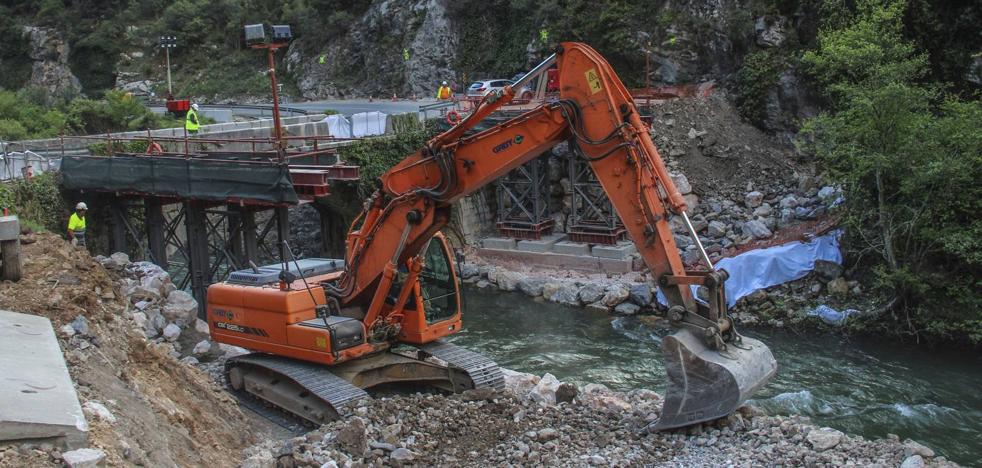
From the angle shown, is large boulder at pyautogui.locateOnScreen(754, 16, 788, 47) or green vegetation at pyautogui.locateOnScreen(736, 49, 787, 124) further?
large boulder at pyautogui.locateOnScreen(754, 16, 788, 47)

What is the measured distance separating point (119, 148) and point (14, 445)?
18.3m

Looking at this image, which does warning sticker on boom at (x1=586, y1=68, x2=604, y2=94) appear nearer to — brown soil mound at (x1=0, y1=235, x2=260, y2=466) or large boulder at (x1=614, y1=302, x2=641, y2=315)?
brown soil mound at (x1=0, y1=235, x2=260, y2=466)

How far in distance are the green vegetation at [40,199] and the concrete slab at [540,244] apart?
12.5m

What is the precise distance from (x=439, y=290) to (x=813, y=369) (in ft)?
25.4

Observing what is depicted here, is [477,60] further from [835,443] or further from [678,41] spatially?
[835,443]

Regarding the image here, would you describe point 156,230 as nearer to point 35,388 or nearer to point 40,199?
point 40,199

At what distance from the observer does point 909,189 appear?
18.0 metres

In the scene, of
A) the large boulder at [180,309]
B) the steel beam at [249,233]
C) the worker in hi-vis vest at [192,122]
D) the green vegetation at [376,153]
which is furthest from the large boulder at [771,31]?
the large boulder at [180,309]

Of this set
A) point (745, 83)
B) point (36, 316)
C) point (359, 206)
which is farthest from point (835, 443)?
point (745, 83)

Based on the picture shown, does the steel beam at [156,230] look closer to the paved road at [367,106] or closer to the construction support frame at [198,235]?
the construction support frame at [198,235]

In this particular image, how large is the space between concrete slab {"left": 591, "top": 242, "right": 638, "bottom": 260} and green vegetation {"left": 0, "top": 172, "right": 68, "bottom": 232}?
44.1 ft

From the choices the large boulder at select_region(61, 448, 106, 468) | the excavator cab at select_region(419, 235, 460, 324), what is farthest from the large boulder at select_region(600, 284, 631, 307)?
the large boulder at select_region(61, 448, 106, 468)

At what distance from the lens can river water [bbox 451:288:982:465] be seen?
42.4 ft

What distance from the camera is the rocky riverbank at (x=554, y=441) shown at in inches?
345
